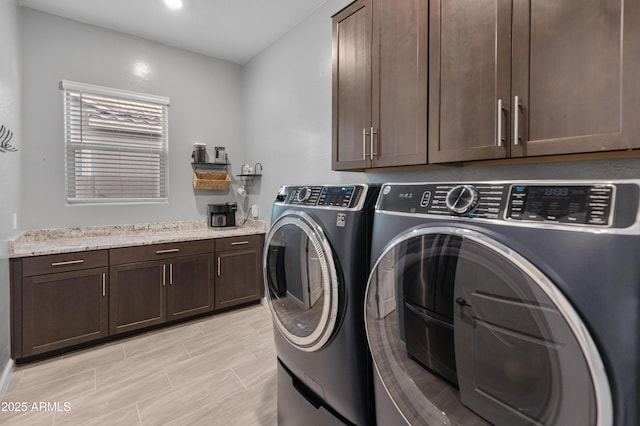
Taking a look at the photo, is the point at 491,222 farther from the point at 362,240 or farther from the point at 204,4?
the point at 204,4

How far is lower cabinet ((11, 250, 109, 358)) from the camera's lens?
2.15 m

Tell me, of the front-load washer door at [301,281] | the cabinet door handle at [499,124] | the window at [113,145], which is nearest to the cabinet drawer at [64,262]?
the window at [113,145]

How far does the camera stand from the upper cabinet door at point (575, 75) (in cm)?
86

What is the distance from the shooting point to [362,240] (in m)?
1.15

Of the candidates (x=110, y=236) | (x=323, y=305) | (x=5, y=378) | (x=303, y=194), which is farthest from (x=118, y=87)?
(x=323, y=305)

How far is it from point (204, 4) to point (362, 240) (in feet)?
8.58

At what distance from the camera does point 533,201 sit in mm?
687

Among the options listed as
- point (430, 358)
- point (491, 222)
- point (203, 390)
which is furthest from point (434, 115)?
point (203, 390)

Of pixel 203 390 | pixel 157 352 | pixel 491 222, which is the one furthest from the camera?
pixel 157 352

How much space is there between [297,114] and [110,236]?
7.16 feet

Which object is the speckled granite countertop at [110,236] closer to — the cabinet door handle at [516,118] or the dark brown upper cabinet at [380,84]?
the dark brown upper cabinet at [380,84]

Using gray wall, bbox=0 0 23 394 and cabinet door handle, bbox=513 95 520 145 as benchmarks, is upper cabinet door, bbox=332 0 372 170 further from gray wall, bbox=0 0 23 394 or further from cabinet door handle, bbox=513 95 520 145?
gray wall, bbox=0 0 23 394

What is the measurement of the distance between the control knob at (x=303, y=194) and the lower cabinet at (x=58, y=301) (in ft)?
6.44

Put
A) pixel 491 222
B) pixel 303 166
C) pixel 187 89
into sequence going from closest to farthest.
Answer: pixel 491 222
pixel 303 166
pixel 187 89
